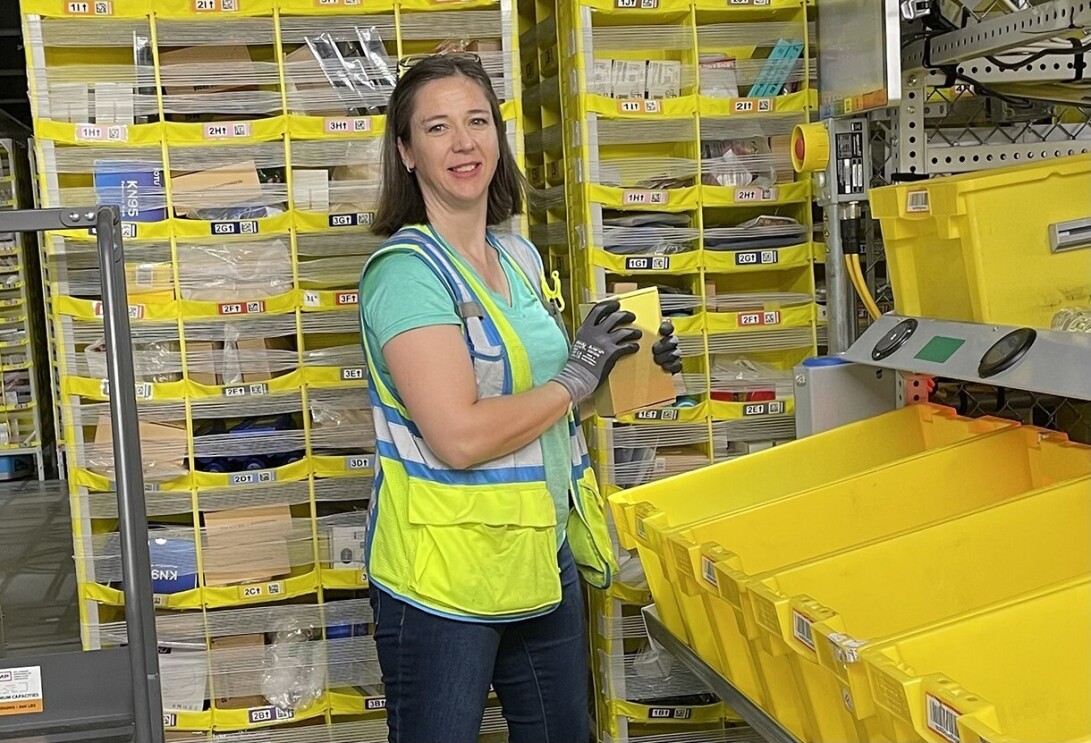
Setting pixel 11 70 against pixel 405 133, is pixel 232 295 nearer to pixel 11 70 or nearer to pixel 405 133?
pixel 405 133

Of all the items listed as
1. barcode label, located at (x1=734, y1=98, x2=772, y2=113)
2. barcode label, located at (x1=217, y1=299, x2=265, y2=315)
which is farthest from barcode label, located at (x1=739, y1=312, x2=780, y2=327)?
barcode label, located at (x1=217, y1=299, x2=265, y2=315)

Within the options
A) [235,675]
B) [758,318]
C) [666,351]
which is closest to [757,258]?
[758,318]

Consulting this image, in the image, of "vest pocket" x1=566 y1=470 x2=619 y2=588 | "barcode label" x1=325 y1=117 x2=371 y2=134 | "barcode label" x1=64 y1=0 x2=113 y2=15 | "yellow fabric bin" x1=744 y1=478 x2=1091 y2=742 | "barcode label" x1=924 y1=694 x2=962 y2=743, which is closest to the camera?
"barcode label" x1=924 y1=694 x2=962 y2=743

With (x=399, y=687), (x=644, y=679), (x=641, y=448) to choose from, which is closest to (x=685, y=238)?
(x=641, y=448)

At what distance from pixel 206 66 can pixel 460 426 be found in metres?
1.70

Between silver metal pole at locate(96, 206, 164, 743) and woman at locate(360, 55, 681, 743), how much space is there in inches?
16.0

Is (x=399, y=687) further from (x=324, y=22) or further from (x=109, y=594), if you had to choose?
(x=324, y=22)

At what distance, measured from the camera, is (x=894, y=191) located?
2.49m

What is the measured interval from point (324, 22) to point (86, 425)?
4.14 ft

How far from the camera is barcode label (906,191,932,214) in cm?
240

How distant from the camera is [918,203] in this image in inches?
95.6

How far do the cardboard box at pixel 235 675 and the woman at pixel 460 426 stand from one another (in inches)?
48.5

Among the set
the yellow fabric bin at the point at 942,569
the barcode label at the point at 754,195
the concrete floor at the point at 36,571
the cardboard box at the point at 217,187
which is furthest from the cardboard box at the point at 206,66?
the concrete floor at the point at 36,571

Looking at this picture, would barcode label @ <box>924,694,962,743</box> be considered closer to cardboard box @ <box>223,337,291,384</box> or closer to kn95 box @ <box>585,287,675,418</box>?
kn95 box @ <box>585,287,675,418</box>
